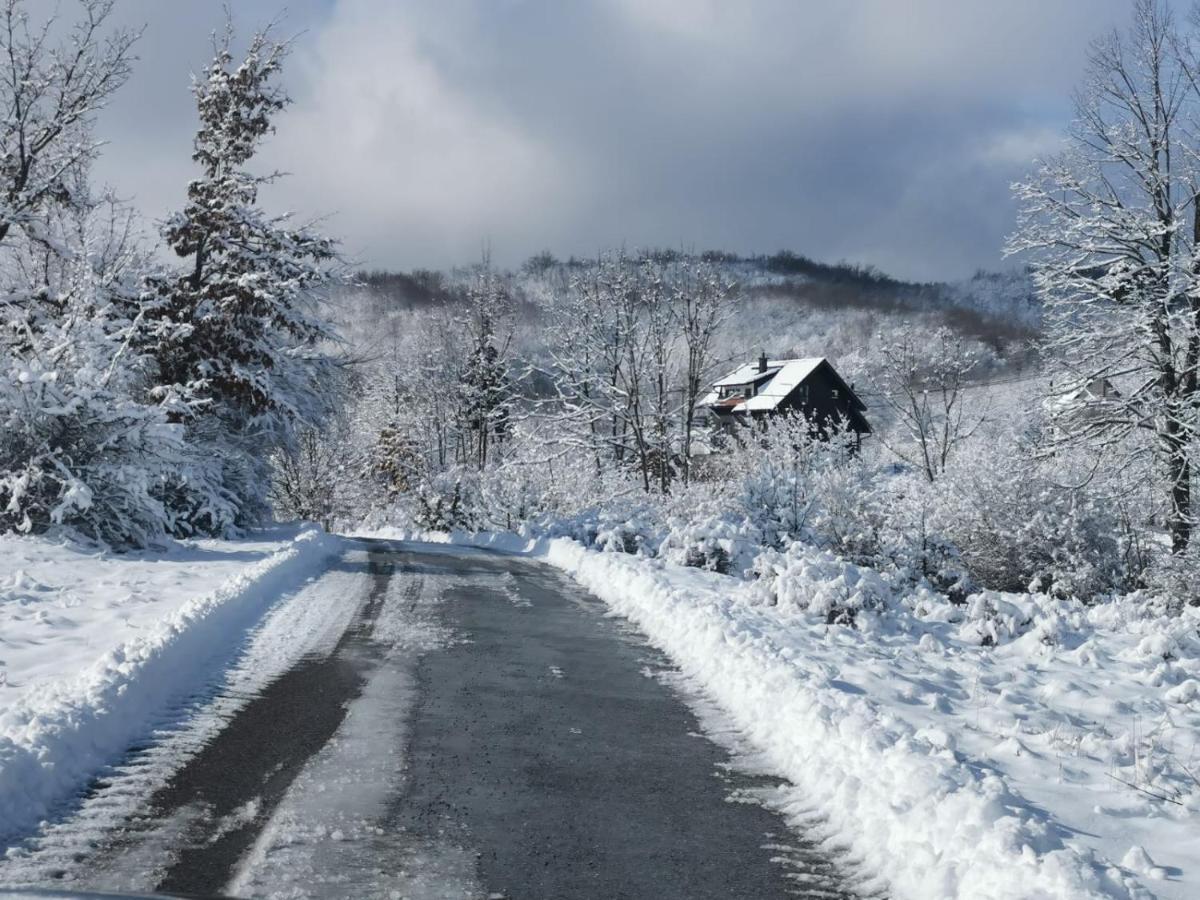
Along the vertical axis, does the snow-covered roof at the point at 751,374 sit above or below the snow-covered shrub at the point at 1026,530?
above

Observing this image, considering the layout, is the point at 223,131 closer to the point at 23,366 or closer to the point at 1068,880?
the point at 23,366

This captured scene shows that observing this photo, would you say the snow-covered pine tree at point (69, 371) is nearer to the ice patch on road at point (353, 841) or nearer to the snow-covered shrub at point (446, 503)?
the ice patch on road at point (353, 841)

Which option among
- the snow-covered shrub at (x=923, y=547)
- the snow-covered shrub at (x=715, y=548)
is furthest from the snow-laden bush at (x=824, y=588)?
the snow-covered shrub at (x=715, y=548)

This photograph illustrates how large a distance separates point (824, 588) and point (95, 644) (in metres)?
7.84

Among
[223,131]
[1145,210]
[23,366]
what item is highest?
[223,131]

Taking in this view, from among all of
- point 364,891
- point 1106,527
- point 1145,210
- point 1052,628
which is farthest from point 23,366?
point 1145,210

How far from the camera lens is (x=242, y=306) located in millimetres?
22672

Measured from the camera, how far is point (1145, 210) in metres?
20.0

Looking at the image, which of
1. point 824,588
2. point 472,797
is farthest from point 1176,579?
point 472,797

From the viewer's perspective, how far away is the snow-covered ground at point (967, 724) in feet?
13.6

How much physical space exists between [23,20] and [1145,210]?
24769 millimetres

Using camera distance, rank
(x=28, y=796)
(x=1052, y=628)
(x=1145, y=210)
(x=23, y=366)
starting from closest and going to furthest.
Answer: (x=28, y=796)
(x=1052, y=628)
(x=23, y=366)
(x=1145, y=210)

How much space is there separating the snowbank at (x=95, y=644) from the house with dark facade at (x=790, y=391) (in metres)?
52.7

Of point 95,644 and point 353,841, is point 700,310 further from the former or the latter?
point 353,841
